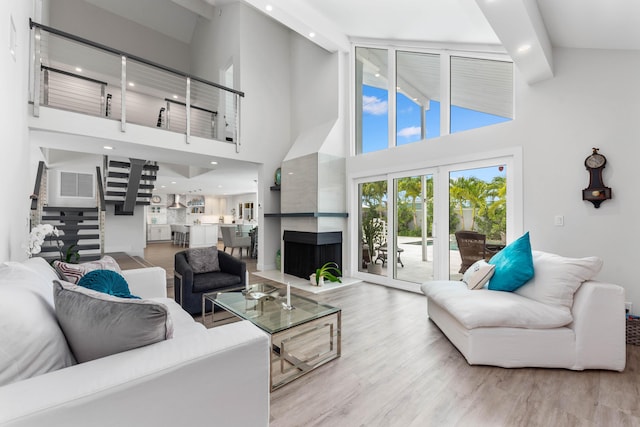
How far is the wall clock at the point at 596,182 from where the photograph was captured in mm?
2844

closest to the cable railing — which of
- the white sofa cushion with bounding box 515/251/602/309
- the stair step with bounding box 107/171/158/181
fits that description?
the stair step with bounding box 107/171/158/181

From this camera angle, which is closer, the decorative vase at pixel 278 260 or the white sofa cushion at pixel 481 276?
the white sofa cushion at pixel 481 276

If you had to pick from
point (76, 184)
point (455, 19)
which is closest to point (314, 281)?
point (455, 19)

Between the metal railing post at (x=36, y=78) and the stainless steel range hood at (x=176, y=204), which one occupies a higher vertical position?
the metal railing post at (x=36, y=78)

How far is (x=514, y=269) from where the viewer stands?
8.34 ft

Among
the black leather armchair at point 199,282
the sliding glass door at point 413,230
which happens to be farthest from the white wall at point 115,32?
the sliding glass door at point 413,230

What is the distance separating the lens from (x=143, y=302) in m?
1.14

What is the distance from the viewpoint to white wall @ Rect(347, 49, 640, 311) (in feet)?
9.17

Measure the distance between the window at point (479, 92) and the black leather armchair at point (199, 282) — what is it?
3649 mm

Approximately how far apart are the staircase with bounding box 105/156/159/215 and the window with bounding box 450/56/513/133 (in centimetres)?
632

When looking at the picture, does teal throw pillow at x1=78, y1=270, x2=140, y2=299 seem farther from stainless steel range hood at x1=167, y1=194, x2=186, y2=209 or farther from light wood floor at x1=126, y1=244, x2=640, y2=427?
stainless steel range hood at x1=167, y1=194, x2=186, y2=209

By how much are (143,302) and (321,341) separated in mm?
1814

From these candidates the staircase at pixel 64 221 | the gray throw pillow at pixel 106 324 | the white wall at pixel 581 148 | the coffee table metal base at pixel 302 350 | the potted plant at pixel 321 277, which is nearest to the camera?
the gray throw pillow at pixel 106 324

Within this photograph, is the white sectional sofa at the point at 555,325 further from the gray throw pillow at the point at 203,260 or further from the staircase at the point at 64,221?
the staircase at the point at 64,221
